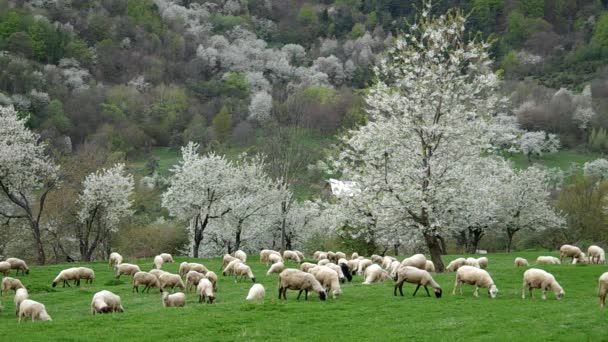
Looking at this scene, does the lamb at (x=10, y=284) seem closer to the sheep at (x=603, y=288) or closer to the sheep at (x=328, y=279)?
the sheep at (x=328, y=279)

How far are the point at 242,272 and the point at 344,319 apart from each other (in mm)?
14260

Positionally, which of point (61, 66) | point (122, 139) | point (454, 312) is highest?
point (61, 66)

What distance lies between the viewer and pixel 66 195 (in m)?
60.1

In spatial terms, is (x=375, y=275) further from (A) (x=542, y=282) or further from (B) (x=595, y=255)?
(B) (x=595, y=255)

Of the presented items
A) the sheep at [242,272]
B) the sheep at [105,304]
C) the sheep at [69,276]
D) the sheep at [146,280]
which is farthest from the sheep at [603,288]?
the sheep at [69,276]

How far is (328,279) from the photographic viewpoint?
26656 mm

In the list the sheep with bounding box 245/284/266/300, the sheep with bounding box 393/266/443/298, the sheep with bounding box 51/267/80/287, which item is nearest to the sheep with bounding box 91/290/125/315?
the sheep with bounding box 245/284/266/300

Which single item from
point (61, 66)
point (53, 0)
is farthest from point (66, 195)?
point (53, 0)

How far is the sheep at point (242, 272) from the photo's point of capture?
34219 mm

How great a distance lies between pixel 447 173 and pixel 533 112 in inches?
4707

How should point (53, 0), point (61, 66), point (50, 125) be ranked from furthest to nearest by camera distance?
1. point (53, 0)
2. point (61, 66)
3. point (50, 125)

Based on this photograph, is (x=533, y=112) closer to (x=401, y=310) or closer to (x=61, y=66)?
(x=61, y=66)

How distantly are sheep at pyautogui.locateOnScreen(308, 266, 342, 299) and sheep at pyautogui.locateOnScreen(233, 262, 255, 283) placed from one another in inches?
298

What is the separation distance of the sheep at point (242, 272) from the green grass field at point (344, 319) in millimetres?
5554
